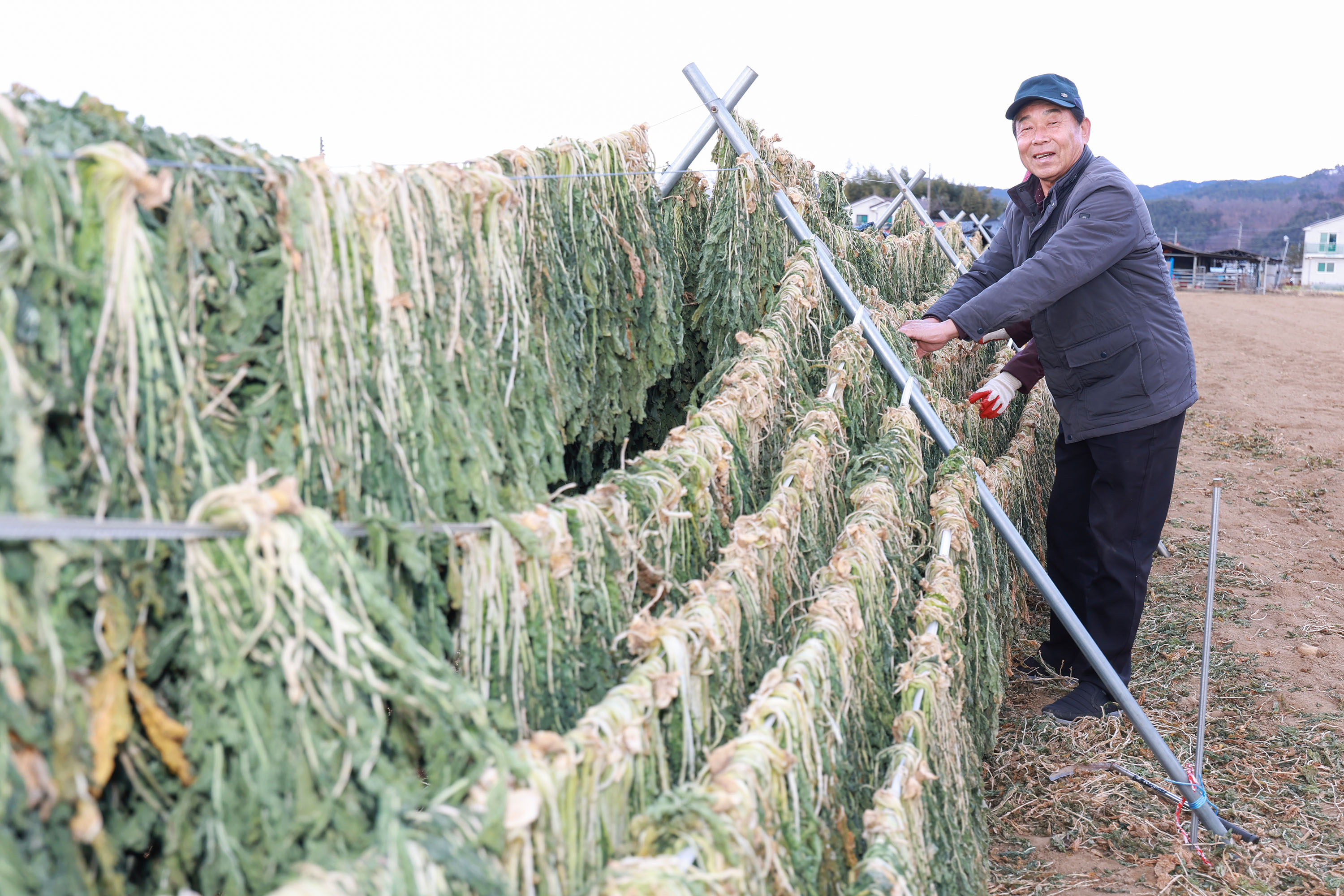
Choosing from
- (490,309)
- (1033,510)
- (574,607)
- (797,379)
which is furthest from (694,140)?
(1033,510)

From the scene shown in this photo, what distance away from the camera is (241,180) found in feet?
4.31

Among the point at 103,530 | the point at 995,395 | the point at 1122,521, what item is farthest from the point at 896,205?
the point at 103,530

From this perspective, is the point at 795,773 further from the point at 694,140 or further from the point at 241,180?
the point at 694,140

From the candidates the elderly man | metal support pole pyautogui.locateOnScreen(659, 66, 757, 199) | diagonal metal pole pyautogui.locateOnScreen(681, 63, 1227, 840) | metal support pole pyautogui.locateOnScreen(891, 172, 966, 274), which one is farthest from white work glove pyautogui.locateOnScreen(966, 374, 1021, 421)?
metal support pole pyautogui.locateOnScreen(891, 172, 966, 274)

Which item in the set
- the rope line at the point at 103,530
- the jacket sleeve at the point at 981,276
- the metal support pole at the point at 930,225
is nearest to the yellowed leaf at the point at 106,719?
the rope line at the point at 103,530

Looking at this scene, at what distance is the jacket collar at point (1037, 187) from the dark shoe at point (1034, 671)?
201 centimetres

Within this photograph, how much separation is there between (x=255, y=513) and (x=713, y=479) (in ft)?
4.29

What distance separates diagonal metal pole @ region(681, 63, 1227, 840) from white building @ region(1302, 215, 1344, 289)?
247 feet

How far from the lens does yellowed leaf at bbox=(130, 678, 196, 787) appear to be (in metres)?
1.09

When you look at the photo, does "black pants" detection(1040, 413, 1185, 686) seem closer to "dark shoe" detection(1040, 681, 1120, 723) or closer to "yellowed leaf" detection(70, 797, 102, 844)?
"dark shoe" detection(1040, 681, 1120, 723)

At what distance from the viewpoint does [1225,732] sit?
370 cm

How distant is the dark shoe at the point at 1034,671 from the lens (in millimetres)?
4086

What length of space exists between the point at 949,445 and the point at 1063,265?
2.40ft

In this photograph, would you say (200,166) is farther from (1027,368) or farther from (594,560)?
(1027,368)
